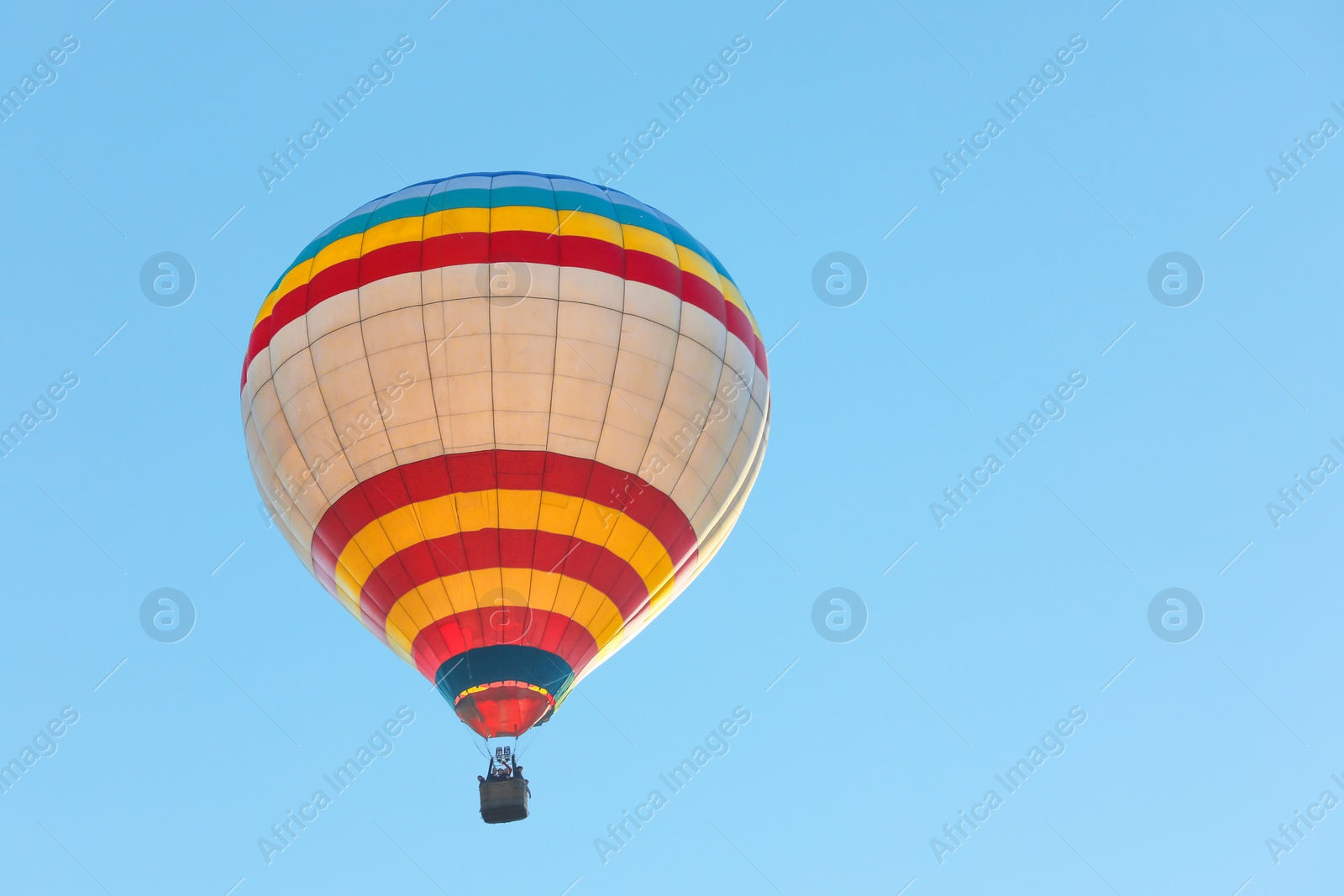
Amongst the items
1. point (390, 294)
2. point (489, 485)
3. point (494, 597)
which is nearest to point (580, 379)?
point (489, 485)

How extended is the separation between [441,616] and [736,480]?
404cm

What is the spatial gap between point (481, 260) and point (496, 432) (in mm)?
2057

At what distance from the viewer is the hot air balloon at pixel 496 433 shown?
800 inches

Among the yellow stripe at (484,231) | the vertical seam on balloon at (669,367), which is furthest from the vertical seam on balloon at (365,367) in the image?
the vertical seam on balloon at (669,367)

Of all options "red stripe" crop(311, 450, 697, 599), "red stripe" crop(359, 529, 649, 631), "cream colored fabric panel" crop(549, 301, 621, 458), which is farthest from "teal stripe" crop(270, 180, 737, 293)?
"red stripe" crop(359, 529, 649, 631)

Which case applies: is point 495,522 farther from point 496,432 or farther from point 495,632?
point 495,632

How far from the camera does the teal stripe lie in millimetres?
21672

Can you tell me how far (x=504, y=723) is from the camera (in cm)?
A: 2020

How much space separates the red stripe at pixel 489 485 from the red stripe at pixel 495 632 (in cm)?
80

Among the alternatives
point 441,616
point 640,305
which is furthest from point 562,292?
point 441,616

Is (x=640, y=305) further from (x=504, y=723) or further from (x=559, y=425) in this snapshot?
(x=504, y=723)

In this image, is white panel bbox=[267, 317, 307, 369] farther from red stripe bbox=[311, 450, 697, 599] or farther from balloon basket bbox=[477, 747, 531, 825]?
balloon basket bbox=[477, 747, 531, 825]

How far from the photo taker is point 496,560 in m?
20.3

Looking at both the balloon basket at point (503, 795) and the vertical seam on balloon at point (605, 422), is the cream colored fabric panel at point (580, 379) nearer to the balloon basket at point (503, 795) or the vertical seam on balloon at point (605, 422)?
the vertical seam on balloon at point (605, 422)
